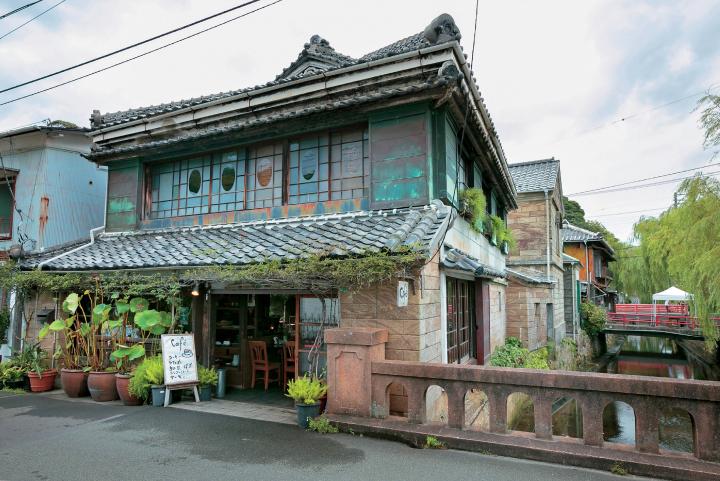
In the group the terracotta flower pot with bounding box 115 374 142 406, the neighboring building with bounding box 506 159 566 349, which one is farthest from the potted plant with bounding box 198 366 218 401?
the neighboring building with bounding box 506 159 566 349

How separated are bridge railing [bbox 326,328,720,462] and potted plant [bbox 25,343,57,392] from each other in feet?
23.1

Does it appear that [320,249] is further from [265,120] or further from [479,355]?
[479,355]

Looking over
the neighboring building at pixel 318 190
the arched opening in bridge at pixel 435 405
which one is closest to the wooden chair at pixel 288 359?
the neighboring building at pixel 318 190

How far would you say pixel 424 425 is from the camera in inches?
235

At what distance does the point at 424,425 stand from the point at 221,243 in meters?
5.25

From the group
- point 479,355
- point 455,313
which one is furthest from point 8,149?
point 479,355

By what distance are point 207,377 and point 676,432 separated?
501 inches

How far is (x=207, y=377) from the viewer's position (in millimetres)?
8359

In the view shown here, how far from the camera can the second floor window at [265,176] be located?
896cm

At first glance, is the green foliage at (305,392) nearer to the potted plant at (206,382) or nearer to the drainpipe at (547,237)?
the potted plant at (206,382)

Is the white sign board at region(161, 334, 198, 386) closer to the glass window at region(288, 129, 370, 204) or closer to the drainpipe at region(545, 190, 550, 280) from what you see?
the glass window at region(288, 129, 370, 204)

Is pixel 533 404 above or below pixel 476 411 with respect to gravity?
above

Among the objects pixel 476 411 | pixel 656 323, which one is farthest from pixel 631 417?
pixel 656 323

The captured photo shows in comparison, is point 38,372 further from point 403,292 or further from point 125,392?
point 403,292
